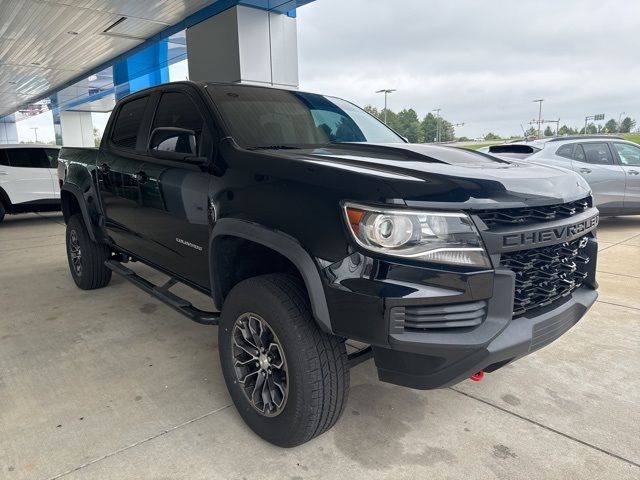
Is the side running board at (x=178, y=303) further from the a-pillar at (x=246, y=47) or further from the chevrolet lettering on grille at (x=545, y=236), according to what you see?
the a-pillar at (x=246, y=47)

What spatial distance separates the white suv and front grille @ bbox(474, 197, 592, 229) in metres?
9.97

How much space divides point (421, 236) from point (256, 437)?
1348mm

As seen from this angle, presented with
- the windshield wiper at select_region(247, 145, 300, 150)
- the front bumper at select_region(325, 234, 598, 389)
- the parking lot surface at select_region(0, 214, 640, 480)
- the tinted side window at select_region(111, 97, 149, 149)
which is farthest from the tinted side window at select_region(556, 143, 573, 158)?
the front bumper at select_region(325, 234, 598, 389)

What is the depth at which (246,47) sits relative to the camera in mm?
8102

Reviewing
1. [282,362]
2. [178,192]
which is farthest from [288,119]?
[282,362]

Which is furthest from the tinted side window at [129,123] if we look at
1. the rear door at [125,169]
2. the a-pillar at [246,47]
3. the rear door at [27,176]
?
→ the rear door at [27,176]

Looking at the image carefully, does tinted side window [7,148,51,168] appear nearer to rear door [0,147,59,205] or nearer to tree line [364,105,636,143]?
rear door [0,147,59,205]

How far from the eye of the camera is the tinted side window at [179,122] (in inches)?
104

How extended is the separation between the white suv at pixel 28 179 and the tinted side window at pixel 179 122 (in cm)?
776

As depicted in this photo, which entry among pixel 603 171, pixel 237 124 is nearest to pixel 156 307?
pixel 237 124

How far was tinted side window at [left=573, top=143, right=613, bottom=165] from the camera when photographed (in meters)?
7.82

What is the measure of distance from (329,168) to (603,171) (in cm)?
749

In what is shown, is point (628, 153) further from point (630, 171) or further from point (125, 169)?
point (125, 169)

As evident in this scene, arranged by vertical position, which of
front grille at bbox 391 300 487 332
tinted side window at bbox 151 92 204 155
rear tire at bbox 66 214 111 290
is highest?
tinted side window at bbox 151 92 204 155
